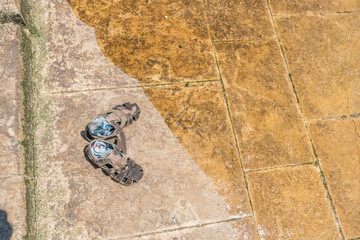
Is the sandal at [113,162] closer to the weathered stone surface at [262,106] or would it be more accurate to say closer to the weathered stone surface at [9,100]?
the weathered stone surface at [9,100]

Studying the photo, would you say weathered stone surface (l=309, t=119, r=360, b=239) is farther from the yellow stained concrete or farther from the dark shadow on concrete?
the dark shadow on concrete

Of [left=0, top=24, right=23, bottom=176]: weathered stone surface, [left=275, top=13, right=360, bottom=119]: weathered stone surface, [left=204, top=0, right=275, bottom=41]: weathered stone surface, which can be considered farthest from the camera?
[left=204, top=0, right=275, bottom=41]: weathered stone surface

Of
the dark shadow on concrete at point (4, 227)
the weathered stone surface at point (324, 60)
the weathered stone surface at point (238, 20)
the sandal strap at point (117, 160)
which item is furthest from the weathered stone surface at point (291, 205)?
the dark shadow on concrete at point (4, 227)

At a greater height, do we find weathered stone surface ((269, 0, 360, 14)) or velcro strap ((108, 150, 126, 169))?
weathered stone surface ((269, 0, 360, 14))

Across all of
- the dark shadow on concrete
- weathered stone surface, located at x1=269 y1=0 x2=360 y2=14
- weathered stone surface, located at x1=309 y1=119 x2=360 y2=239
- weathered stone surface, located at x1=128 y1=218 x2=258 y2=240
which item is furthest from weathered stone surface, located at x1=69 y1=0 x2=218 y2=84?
the dark shadow on concrete

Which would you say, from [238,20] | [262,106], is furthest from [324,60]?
[238,20]

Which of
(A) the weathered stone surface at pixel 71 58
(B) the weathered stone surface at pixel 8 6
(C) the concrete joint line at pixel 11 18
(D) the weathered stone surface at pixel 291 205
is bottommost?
(D) the weathered stone surface at pixel 291 205
